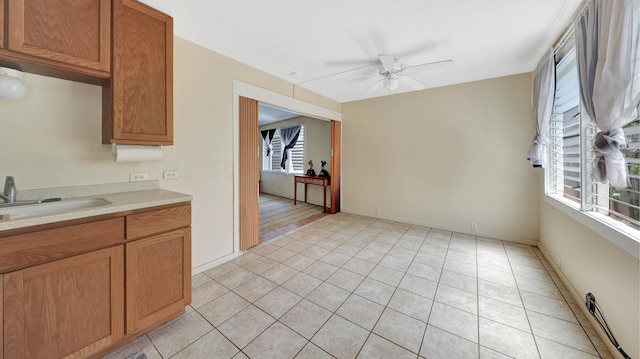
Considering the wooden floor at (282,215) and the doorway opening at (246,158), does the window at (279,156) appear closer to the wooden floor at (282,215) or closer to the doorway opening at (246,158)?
the wooden floor at (282,215)

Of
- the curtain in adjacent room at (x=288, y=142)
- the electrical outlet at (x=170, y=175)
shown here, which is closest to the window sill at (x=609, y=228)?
the electrical outlet at (x=170, y=175)

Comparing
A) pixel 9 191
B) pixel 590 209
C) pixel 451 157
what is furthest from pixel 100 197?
pixel 451 157

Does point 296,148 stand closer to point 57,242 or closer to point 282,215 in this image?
point 282,215

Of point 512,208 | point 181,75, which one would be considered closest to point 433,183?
point 512,208

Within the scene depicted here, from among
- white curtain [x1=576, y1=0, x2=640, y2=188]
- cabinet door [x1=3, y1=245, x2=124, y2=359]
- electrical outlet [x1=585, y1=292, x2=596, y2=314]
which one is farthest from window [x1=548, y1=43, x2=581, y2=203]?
cabinet door [x1=3, y1=245, x2=124, y2=359]

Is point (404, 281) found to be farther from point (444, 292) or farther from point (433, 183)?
point (433, 183)

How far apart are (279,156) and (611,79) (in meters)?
6.64

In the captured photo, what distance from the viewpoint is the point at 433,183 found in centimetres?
400

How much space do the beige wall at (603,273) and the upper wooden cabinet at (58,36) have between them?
369cm

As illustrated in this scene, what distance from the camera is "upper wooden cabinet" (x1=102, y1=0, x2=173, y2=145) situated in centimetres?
167

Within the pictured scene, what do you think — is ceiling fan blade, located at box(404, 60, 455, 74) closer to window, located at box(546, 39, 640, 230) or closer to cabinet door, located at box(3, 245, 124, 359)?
window, located at box(546, 39, 640, 230)

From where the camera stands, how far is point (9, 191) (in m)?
1.42

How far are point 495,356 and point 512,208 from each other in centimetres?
274

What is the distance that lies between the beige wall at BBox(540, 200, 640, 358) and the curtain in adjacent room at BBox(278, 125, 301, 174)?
547cm
